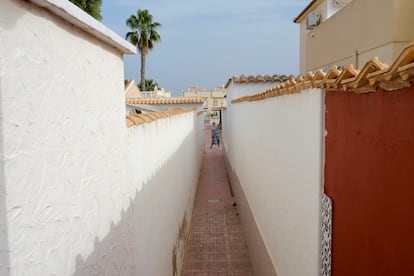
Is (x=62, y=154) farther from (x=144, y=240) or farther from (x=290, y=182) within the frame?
(x=290, y=182)

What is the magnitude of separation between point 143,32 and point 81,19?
34.2 metres

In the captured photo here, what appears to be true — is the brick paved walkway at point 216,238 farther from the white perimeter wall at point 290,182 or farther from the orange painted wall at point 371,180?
the orange painted wall at point 371,180

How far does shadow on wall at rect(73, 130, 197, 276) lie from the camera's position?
101 inches

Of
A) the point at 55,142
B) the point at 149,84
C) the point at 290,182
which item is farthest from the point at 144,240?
the point at 149,84

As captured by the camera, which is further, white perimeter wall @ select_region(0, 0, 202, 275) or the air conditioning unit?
the air conditioning unit

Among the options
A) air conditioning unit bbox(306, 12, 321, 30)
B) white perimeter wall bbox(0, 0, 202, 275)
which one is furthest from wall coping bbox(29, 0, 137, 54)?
air conditioning unit bbox(306, 12, 321, 30)

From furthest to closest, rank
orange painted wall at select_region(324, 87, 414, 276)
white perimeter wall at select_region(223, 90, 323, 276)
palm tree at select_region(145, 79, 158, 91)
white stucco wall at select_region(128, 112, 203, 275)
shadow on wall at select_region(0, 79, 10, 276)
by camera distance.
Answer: palm tree at select_region(145, 79, 158, 91) < white stucco wall at select_region(128, 112, 203, 275) < white perimeter wall at select_region(223, 90, 323, 276) < orange painted wall at select_region(324, 87, 414, 276) < shadow on wall at select_region(0, 79, 10, 276)

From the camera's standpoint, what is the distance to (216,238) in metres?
8.57

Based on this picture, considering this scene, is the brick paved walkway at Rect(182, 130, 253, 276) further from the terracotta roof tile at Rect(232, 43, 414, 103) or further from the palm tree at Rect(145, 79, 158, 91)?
the palm tree at Rect(145, 79, 158, 91)

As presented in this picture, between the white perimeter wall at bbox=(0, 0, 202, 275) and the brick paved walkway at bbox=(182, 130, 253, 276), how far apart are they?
385cm

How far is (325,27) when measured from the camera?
8.44 m

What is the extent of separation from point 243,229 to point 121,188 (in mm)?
6349

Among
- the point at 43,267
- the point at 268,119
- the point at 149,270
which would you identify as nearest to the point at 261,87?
the point at 268,119

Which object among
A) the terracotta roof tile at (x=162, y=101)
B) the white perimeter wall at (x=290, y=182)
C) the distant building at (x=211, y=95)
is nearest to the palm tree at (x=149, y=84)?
the distant building at (x=211, y=95)
